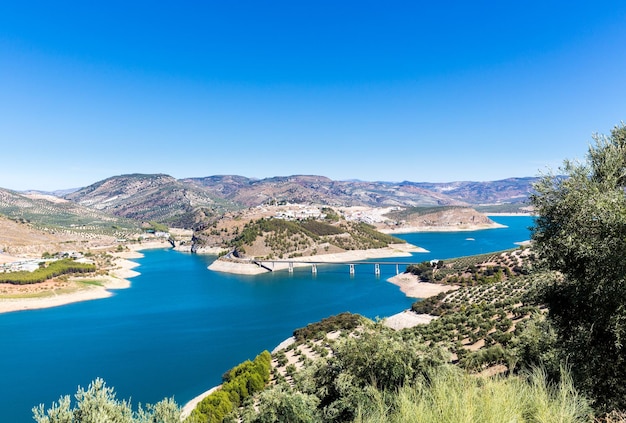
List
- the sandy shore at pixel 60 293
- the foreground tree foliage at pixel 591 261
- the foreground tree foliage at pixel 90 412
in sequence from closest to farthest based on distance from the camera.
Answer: the foreground tree foliage at pixel 591 261 → the foreground tree foliage at pixel 90 412 → the sandy shore at pixel 60 293

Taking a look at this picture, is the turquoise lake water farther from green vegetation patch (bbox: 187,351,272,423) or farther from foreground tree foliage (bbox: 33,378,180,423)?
foreground tree foliage (bbox: 33,378,180,423)

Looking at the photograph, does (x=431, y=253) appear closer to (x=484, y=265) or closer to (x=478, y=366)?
(x=484, y=265)

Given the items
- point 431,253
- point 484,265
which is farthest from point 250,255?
point 484,265

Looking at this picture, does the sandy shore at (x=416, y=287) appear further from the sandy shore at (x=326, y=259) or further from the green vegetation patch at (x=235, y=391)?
the green vegetation patch at (x=235, y=391)

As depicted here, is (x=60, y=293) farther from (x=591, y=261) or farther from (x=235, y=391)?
(x=591, y=261)

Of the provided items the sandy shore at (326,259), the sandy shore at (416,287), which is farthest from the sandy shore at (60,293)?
the sandy shore at (416,287)

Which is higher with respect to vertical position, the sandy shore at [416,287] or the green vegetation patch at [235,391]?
the green vegetation patch at [235,391]
